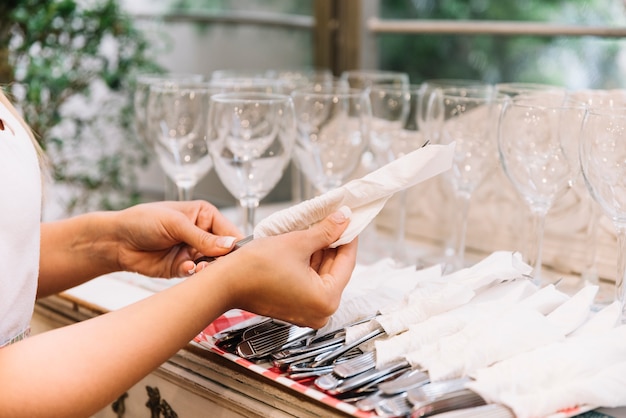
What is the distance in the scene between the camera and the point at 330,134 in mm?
1193

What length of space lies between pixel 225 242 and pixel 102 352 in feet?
0.72

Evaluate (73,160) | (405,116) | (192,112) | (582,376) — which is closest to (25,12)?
(73,160)

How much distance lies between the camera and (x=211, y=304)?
0.77 metres

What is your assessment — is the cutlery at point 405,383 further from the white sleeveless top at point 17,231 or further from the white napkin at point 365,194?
the white sleeveless top at point 17,231

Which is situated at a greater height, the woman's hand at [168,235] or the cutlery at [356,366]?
the woman's hand at [168,235]

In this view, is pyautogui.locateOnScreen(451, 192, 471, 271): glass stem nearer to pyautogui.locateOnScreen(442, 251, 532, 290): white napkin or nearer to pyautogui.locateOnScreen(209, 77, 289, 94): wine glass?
pyautogui.locateOnScreen(442, 251, 532, 290): white napkin

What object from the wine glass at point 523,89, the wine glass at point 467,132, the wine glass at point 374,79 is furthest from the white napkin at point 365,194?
the wine glass at point 374,79

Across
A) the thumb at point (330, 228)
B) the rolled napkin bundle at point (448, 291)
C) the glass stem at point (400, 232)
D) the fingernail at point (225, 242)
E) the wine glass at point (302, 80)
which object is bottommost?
the glass stem at point (400, 232)

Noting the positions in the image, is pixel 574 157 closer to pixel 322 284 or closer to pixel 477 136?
pixel 477 136

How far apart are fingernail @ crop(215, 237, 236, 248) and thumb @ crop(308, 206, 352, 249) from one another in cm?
14

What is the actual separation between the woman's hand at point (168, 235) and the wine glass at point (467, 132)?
36cm

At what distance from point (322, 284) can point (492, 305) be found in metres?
0.19

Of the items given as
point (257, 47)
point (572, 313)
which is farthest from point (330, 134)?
point (257, 47)

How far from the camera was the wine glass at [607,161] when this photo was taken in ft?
2.77
